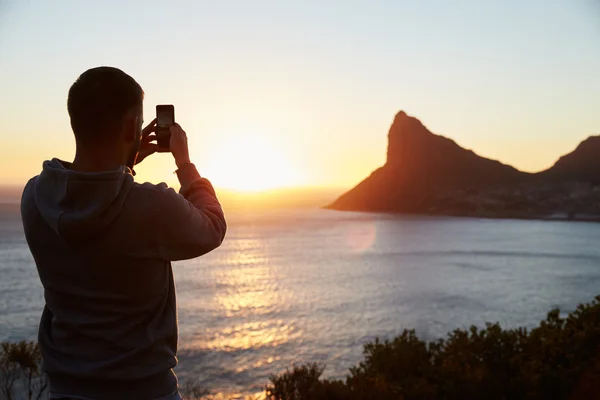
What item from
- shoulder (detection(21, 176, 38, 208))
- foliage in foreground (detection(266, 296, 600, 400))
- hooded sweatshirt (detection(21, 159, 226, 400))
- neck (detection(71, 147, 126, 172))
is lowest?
foliage in foreground (detection(266, 296, 600, 400))

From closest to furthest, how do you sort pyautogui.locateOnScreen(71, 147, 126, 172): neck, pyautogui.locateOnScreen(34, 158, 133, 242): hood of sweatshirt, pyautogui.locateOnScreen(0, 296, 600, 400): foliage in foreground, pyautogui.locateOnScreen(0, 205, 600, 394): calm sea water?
pyautogui.locateOnScreen(34, 158, 133, 242): hood of sweatshirt → pyautogui.locateOnScreen(71, 147, 126, 172): neck → pyautogui.locateOnScreen(0, 296, 600, 400): foliage in foreground → pyautogui.locateOnScreen(0, 205, 600, 394): calm sea water

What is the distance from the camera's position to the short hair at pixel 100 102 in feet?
4.78

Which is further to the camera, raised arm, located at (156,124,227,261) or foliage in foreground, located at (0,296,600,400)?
foliage in foreground, located at (0,296,600,400)

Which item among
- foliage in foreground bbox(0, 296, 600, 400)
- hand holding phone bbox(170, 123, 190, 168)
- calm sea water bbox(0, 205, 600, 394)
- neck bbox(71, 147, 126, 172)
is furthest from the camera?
calm sea water bbox(0, 205, 600, 394)

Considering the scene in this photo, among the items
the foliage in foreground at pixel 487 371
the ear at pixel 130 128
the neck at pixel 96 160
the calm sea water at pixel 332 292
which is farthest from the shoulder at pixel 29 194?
the calm sea water at pixel 332 292

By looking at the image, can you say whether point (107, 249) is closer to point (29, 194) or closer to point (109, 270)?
point (109, 270)

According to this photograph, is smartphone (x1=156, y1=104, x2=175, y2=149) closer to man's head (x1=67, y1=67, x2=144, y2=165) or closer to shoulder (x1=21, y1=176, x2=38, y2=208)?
man's head (x1=67, y1=67, x2=144, y2=165)

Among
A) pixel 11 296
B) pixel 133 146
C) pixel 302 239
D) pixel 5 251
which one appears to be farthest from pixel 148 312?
pixel 302 239

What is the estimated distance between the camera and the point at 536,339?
1049cm

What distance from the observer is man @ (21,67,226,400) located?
1.42 metres

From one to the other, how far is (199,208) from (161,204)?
19 centimetres

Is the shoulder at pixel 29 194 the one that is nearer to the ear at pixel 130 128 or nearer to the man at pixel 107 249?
the man at pixel 107 249

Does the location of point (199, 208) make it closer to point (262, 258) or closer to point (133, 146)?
point (133, 146)

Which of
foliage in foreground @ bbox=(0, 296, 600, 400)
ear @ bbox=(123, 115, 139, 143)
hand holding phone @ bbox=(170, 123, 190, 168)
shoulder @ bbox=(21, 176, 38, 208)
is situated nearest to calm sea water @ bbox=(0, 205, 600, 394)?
foliage in foreground @ bbox=(0, 296, 600, 400)
